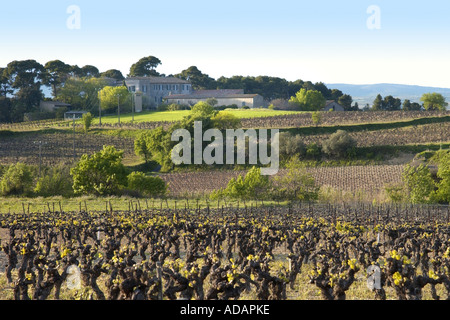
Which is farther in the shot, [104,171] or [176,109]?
[176,109]

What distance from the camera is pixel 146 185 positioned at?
168 ft

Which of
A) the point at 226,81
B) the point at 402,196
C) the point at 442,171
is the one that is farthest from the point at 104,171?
the point at 226,81

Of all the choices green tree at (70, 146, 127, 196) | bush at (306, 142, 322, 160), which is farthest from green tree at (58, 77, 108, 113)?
green tree at (70, 146, 127, 196)

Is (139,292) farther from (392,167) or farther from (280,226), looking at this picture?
(392,167)

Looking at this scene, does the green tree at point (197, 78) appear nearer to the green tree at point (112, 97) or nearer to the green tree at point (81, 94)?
the green tree at point (81, 94)

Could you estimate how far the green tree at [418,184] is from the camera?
1811 inches

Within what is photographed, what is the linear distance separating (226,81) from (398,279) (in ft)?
442

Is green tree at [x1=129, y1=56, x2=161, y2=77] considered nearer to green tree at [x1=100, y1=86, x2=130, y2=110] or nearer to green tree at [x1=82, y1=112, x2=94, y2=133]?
green tree at [x1=100, y1=86, x2=130, y2=110]

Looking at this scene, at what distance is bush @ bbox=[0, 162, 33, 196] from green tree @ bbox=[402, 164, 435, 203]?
34083 millimetres

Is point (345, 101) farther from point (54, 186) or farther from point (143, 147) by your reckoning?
point (54, 186)

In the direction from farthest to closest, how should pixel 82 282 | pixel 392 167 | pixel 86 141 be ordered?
pixel 86 141 → pixel 392 167 → pixel 82 282

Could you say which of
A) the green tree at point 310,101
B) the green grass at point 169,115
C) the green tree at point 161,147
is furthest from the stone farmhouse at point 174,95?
the green tree at point 161,147

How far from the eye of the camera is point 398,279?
1390 cm

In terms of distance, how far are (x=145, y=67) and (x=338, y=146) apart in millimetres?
92454
